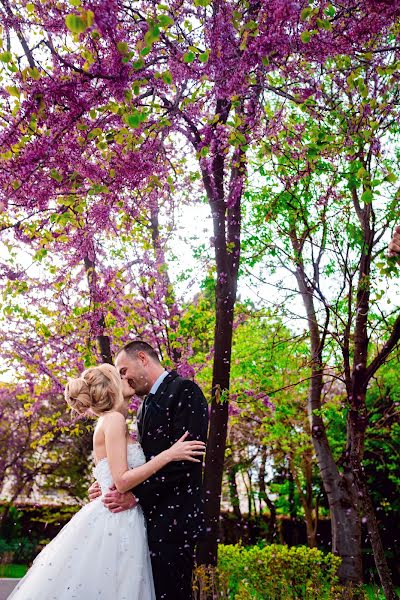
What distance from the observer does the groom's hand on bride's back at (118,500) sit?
11.7 feet

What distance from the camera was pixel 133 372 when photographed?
389 centimetres

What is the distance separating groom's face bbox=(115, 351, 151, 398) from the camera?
3.88 m

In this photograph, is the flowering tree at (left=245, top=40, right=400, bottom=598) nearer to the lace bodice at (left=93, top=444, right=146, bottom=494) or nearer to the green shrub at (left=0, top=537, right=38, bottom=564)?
the lace bodice at (left=93, top=444, right=146, bottom=494)

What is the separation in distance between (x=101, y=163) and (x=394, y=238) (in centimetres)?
328

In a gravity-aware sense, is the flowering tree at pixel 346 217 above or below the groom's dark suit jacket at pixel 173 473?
above


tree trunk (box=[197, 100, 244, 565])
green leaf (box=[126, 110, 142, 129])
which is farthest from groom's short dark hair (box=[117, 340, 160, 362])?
tree trunk (box=[197, 100, 244, 565])

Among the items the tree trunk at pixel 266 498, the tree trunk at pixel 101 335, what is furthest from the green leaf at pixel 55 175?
the tree trunk at pixel 266 498

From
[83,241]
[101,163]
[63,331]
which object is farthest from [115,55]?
[63,331]

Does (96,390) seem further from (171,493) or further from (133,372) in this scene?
(171,493)

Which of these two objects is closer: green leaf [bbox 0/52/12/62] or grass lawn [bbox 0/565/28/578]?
green leaf [bbox 0/52/12/62]

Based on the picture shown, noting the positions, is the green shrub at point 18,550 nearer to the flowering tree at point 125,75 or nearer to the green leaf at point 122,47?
the flowering tree at point 125,75

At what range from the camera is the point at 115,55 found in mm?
4160

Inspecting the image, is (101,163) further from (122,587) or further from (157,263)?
(157,263)

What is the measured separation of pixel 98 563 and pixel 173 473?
0.64 metres
